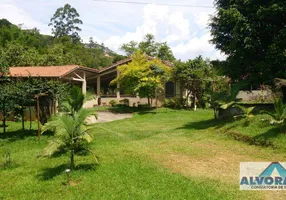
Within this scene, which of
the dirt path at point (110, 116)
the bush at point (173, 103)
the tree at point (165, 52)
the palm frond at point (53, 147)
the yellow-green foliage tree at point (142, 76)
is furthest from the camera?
the tree at point (165, 52)

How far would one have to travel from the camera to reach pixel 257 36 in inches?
465

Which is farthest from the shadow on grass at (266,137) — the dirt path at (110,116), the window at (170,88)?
the window at (170,88)

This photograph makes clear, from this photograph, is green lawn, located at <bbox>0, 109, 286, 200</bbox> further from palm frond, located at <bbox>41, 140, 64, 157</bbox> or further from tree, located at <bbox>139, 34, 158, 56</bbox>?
tree, located at <bbox>139, 34, 158, 56</bbox>

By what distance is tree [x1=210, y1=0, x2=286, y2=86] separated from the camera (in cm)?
1103

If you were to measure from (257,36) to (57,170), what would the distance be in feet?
33.9

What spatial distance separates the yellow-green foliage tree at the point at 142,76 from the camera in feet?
64.5

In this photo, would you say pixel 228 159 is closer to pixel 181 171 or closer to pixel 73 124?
pixel 181 171

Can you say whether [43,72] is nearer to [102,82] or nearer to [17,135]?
[17,135]

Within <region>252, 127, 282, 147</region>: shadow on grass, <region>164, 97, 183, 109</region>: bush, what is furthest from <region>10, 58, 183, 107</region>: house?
<region>252, 127, 282, 147</region>: shadow on grass

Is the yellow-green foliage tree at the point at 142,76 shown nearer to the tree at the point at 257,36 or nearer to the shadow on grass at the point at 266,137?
the tree at the point at 257,36

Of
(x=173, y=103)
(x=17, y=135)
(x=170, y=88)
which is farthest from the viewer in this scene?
(x=170, y=88)

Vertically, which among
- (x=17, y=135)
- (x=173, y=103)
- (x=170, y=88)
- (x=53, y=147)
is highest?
(x=170, y=88)

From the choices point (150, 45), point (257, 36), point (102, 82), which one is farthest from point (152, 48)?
point (257, 36)

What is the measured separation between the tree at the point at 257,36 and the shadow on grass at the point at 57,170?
348 inches
